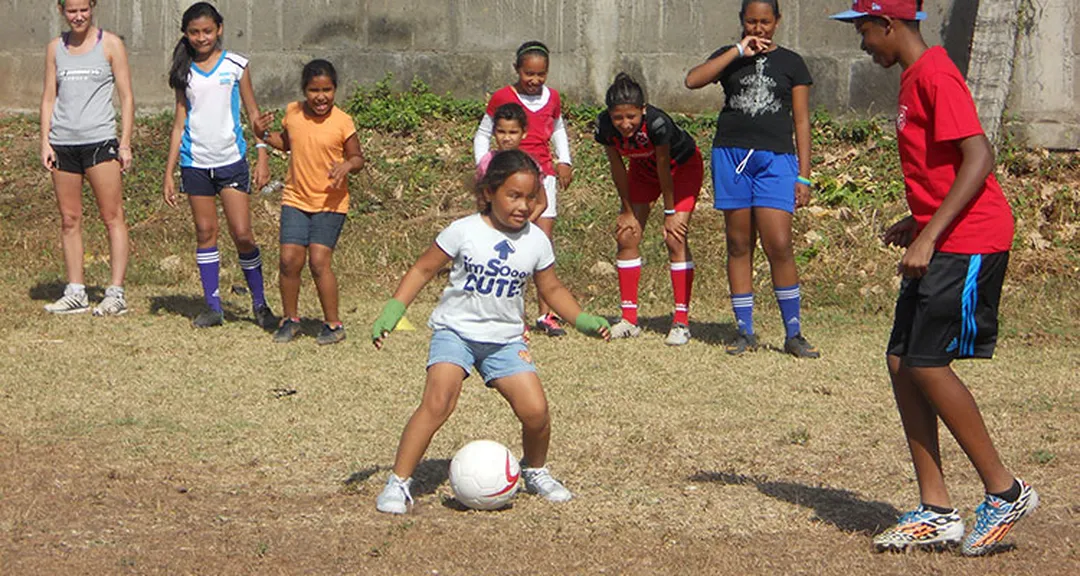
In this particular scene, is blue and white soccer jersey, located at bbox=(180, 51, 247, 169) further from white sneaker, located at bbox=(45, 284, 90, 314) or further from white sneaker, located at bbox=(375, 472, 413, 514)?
white sneaker, located at bbox=(375, 472, 413, 514)

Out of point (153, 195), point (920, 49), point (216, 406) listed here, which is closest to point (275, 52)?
point (153, 195)

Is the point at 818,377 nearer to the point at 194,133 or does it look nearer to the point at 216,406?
the point at 216,406

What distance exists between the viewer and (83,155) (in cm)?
968

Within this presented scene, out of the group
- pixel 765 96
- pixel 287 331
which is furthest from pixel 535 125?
pixel 287 331

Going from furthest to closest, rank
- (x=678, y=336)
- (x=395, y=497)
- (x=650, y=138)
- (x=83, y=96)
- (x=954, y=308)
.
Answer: (x=83, y=96)
(x=678, y=336)
(x=650, y=138)
(x=395, y=497)
(x=954, y=308)

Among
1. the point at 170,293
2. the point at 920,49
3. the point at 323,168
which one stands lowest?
the point at 170,293

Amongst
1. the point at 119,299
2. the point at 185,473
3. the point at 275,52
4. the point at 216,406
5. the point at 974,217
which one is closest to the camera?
the point at 974,217

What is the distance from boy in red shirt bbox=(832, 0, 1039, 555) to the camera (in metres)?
4.99

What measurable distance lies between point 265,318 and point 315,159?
1.24 metres

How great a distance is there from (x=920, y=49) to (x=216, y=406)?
4077 millimetres

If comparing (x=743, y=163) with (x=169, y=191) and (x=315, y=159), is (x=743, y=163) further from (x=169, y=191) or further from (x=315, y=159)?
(x=169, y=191)

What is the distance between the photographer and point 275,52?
44.7 ft

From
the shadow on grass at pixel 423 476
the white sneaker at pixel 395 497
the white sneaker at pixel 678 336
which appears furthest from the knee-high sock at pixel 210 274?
the white sneaker at pixel 395 497

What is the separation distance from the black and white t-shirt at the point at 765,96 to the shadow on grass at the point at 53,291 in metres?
4.86
